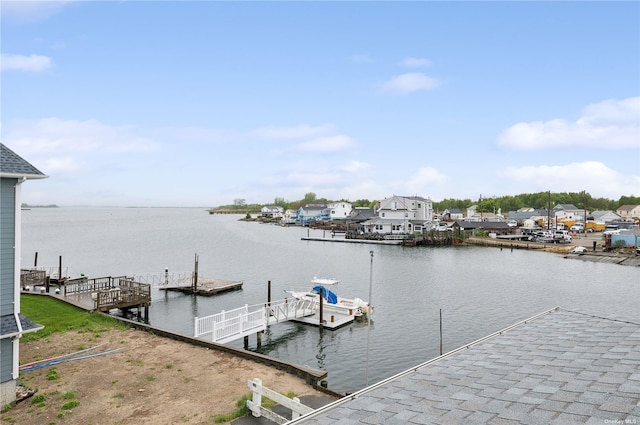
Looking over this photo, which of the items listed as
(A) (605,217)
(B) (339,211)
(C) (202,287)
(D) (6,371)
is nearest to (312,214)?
(B) (339,211)

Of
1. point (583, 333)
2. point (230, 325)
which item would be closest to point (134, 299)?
point (230, 325)

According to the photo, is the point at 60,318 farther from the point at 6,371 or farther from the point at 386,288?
the point at 386,288

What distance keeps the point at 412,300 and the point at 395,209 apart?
2365 inches

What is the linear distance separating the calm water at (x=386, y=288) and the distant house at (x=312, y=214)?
233 feet

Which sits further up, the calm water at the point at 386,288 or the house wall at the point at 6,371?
the house wall at the point at 6,371

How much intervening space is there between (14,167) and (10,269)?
A: 2.75m

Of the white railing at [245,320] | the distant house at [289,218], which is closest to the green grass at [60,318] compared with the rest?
the white railing at [245,320]

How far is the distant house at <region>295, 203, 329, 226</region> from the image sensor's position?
464ft

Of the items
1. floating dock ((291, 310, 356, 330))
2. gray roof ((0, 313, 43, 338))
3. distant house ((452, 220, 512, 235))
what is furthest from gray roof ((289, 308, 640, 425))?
distant house ((452, 220, 512, 235))

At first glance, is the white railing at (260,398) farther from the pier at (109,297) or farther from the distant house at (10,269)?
the pier at (109,297)

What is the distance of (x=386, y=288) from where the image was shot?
35750 mm

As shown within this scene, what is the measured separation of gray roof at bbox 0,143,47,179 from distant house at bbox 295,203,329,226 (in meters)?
129

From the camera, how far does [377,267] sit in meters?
49.2

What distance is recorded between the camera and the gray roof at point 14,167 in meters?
10.2
